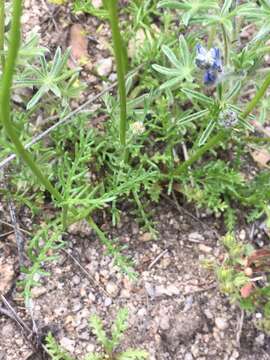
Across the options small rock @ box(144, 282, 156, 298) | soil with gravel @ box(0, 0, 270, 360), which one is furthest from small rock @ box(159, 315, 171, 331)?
small rock @ box(144, 282, 156, 298)

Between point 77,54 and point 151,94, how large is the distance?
25.0 inches

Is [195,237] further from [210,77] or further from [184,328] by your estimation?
[210,77]

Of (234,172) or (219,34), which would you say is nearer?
(234,172)

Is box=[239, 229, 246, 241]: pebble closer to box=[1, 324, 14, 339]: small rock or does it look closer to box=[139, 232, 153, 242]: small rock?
box=[139, 232, 153, 242]: small rock

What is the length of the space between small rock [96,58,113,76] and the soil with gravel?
0.54m

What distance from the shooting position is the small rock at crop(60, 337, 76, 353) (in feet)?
7.91

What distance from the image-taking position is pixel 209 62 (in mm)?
2115

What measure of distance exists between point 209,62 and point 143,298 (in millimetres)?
986

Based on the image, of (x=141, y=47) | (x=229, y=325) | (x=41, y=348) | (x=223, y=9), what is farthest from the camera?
(x=141, y=47)

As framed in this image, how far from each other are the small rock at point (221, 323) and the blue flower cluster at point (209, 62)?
3.18 feet

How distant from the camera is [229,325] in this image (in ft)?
8.36

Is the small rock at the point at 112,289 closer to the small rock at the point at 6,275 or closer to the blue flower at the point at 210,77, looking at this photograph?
the small rock at the point at 6,275

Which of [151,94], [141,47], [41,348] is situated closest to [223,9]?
[151,94]

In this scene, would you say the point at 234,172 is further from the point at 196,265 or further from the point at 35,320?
the point at 35,320
